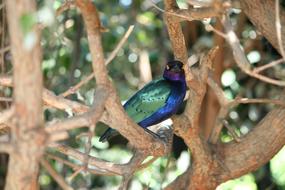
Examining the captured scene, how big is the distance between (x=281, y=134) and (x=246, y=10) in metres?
0.77

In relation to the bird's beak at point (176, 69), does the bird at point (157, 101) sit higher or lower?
lower

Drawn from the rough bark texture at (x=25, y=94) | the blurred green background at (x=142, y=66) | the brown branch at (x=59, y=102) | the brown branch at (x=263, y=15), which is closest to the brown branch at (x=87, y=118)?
the rough bark texture at (x=25, y=94)

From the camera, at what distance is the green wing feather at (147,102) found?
532 centimetres

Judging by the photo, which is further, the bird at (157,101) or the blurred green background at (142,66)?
the blurred green background at (142,66)

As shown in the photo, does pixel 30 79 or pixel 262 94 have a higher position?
pixel 30 79

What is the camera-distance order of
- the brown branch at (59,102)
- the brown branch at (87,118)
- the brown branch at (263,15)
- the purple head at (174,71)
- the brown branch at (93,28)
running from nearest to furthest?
the brown branch at (87,118), the brown branch at (93,28), the brown branch at (59,102), the brown branch at (263,15), the purple head at (174,71)

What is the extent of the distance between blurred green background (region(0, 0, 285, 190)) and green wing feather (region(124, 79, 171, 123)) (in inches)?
33.9

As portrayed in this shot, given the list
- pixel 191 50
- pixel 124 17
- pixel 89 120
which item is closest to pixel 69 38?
pixel 124 17

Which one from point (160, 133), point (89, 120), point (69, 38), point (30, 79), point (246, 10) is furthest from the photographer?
point (69, 38)

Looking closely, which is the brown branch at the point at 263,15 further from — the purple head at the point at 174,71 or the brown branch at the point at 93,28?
the brown branch at the point at 93,28

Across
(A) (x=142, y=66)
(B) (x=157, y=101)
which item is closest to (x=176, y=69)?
(B) (x=157, y=101)

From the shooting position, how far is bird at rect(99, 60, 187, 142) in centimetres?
532

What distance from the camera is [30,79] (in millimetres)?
2510

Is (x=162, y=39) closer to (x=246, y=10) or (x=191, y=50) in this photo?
(x=191, y=50)
